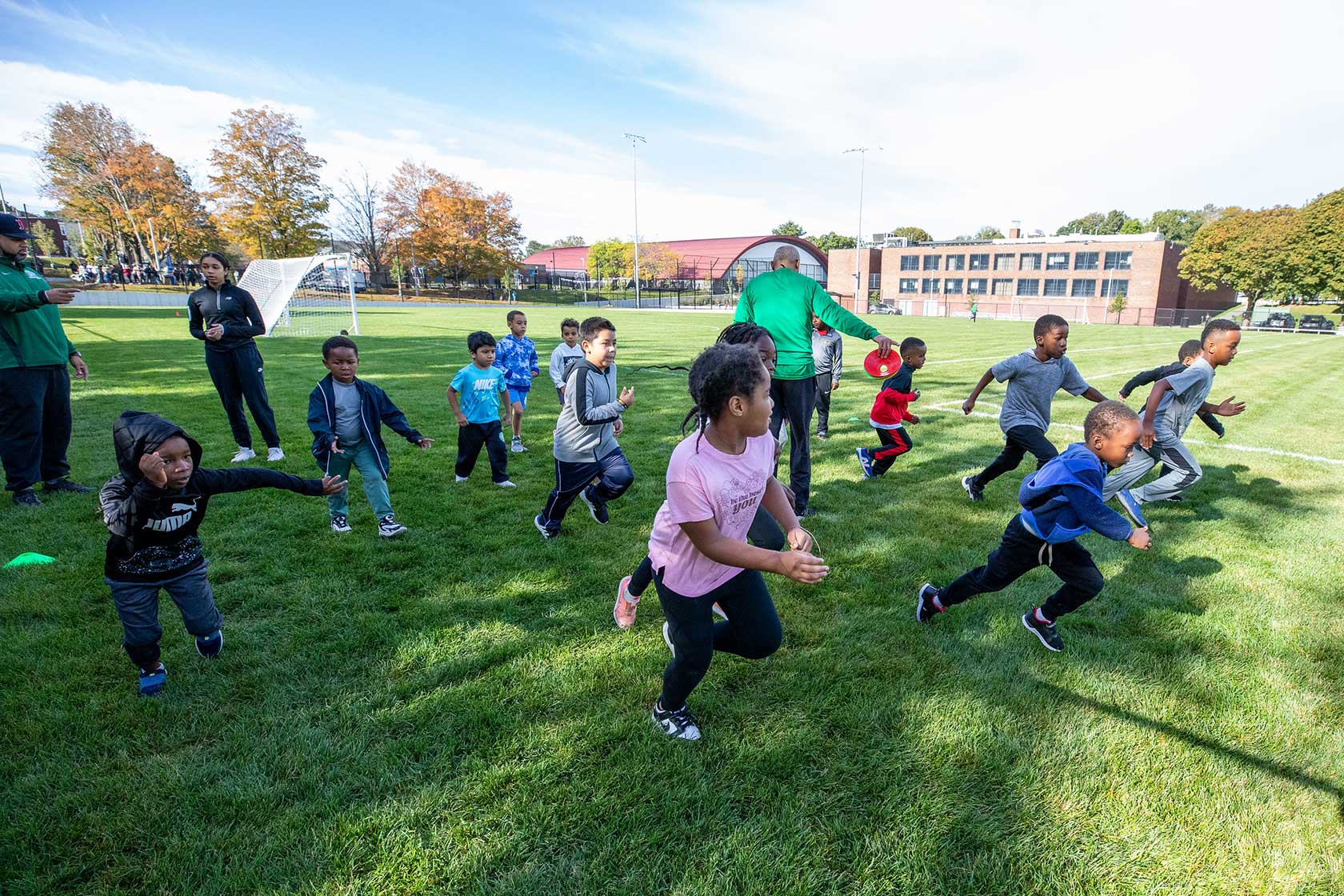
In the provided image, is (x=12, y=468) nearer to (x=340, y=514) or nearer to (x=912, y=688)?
(x=340, y=514)

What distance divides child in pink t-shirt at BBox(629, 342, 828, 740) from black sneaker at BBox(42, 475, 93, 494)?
6.35 meters

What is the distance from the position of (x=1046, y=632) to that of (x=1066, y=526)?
2.43 feet

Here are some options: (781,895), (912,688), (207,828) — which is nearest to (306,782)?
(207,828)

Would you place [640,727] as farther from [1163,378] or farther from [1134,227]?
[1134,227]

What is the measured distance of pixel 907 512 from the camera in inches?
227

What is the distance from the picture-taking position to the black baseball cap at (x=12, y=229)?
17.7ft

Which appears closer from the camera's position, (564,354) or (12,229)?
(12,229)

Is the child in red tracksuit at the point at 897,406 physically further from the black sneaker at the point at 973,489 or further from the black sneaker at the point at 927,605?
the black sneaker at the point at 927,605

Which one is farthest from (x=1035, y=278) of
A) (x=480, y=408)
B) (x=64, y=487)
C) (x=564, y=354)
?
(x=64, y=487)

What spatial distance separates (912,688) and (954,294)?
79054mm

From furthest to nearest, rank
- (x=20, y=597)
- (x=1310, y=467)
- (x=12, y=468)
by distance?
1. (x=1310, y=467)
2. (x=12, y=468)
3. (x=20, y=597)

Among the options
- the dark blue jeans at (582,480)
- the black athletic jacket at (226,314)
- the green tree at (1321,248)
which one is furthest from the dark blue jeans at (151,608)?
the green tree at (1321,248)

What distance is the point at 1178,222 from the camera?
332ft

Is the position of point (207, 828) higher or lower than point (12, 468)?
lower
